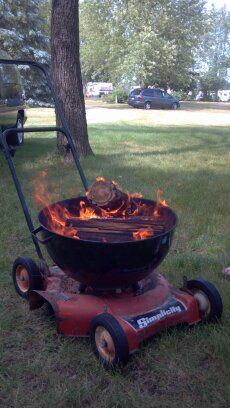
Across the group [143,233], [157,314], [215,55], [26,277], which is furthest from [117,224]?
[215,55]

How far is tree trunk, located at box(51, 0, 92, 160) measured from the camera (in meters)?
7.75

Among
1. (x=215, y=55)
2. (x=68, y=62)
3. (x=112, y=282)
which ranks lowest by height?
(x=112, y=282)

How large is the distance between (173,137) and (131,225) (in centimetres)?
1069

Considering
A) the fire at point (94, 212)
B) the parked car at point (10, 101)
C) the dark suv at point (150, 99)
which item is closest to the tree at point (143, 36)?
the dark suv at point (150, 99)

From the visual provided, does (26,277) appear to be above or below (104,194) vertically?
below

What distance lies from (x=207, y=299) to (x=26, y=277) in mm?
1242

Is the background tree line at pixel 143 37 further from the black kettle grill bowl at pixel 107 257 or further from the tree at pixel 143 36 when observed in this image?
the black kettle grill bowl at pixel 107 257

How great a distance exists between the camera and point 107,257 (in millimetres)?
2537

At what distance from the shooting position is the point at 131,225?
2852mm

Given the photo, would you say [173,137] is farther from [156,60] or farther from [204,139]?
[156,60]

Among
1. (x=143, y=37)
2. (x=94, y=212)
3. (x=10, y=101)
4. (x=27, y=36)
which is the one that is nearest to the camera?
(x=94, y=212)

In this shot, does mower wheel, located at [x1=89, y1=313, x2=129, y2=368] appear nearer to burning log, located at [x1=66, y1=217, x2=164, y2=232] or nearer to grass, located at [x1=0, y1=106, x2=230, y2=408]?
grass, located at [x1=0, y1=106, x2=230, y2=408]

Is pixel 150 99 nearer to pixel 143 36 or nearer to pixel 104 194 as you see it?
pixel 143 36

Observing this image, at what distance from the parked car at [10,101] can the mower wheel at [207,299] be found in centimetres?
553
